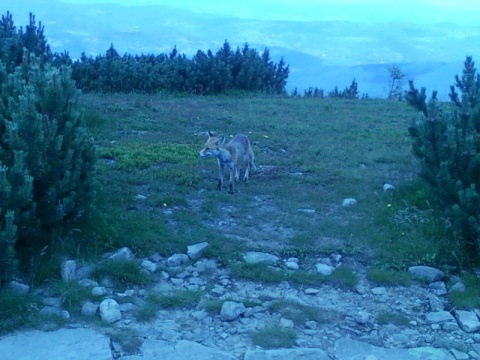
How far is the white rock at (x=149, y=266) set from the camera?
21.8 ft

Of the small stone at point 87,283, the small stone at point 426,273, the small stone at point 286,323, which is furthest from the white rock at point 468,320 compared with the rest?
the small stone at point 87,283

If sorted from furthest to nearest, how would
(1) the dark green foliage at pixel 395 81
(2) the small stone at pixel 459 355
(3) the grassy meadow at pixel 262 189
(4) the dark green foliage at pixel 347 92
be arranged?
(1) the dark green foliage at pixel 395 81 < (4) the dark green foliage at pixel 347 92 < (3) the grassy meadow at pixel 262 189 < (2) the small stone at pixel 459 355

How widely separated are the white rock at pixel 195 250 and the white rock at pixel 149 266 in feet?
1.34

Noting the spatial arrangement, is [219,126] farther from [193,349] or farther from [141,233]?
[193,349]

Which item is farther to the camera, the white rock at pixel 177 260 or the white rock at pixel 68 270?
the white rock at pixel 177 260

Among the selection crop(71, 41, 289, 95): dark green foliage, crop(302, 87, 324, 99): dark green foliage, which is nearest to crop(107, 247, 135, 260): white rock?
crop(71, 41, 289, 95): dark green foliage

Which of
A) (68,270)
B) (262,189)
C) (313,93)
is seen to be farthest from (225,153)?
(313,93)

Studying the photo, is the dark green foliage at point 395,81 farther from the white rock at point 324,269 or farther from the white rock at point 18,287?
the white rock at point 18,287

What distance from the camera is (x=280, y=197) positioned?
9.17 metres

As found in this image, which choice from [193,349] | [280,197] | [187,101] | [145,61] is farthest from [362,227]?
[145,61]

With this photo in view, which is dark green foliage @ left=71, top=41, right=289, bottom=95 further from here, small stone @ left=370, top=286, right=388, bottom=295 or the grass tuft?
the grass tuft

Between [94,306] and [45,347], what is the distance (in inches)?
27.2

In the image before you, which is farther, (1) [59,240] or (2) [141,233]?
(2) [141,233]

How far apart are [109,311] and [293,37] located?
30898 millimetres
